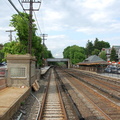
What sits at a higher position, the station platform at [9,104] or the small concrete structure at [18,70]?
the small concrete structure at [18,70]

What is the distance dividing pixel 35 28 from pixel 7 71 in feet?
52.7

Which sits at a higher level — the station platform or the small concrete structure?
the small concrete structure

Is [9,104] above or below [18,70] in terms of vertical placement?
below

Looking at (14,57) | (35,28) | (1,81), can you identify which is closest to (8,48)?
(35,28)

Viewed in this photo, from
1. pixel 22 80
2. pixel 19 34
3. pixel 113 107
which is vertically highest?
pixel 19 34

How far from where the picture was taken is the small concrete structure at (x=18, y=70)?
15430mm

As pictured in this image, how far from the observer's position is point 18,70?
1558 cm

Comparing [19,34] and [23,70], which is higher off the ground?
[19,34]

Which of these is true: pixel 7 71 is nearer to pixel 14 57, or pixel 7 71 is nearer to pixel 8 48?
pixel 14 57

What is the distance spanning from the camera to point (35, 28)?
99.1 ft

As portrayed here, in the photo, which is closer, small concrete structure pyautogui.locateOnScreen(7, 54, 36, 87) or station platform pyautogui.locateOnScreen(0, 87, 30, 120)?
station platform pyautogui.locateOnScreen(0, 87, 30, 120)

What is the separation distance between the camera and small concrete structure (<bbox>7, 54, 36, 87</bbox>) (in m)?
15.4

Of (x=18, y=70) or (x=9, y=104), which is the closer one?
(x=9, y=104)

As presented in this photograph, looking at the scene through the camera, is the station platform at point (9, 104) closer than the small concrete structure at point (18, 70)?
Yes
